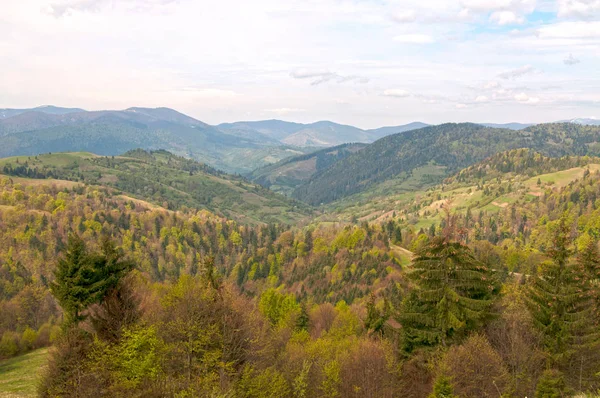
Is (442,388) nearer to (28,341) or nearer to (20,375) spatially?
(20,375)

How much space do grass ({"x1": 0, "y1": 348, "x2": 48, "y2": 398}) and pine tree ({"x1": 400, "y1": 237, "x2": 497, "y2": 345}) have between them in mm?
32842

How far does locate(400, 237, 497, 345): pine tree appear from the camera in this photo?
1318 inches

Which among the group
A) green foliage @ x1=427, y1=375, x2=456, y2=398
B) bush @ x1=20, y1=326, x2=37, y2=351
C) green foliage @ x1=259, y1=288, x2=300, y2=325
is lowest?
bush @ x1=20, y1=326, x2=37, y2=351

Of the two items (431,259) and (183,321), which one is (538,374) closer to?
(431,259)

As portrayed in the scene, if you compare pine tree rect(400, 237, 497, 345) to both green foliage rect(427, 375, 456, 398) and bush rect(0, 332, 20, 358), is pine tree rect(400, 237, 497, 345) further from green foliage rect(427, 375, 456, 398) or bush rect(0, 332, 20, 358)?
bush rect(0, 332, 20, 358)

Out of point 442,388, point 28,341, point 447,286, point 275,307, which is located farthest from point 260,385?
point 28,341

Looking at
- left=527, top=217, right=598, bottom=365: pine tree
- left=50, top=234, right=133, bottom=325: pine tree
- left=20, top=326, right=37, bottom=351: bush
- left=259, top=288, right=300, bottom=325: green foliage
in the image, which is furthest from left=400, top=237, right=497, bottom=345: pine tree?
left=20, top=326, right=37, bottom=351: bush

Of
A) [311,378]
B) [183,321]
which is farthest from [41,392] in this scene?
[311,378]

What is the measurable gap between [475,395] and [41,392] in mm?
34913

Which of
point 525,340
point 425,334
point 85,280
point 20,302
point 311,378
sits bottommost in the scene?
point 20,302

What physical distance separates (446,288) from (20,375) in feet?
189

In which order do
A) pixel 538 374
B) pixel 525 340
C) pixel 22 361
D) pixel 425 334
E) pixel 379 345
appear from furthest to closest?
pixel 22 361, pixel 379 345, pixel 525 340, pixel 538 374, pixel 425 334

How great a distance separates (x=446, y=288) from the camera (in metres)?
33.5

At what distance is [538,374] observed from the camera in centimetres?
3894
